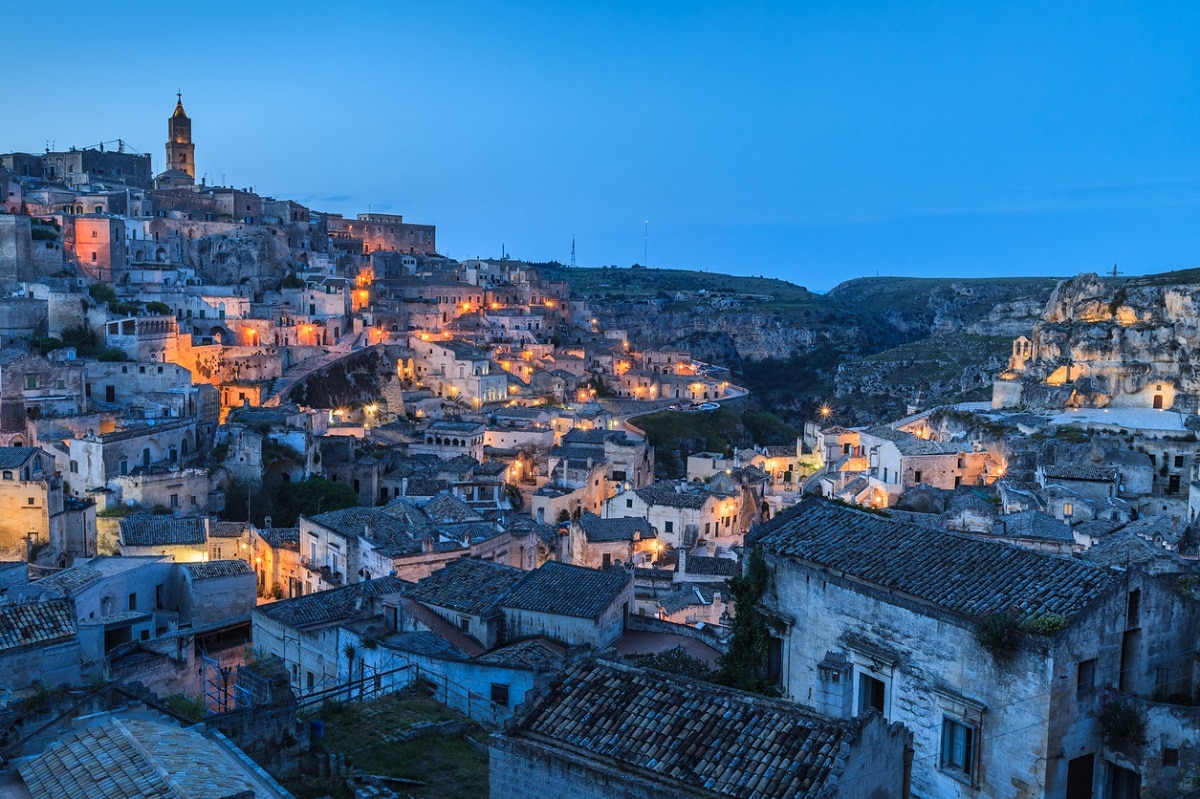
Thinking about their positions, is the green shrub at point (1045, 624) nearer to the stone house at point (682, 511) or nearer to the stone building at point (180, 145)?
the stone house at point (682, 511)

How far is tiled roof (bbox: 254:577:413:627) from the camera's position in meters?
22.9

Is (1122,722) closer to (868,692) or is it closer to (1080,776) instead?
(1080,776)

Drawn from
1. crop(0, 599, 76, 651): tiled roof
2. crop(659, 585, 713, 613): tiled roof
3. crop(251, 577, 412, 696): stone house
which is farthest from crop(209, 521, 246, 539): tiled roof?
crop(0, 599, 76, 651): tiled roof

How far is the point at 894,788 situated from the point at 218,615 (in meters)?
23.2

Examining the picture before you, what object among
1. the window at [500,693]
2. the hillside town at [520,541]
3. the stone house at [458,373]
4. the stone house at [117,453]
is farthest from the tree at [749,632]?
the stone house at [458,373]

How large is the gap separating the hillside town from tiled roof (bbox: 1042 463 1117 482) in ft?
0.92

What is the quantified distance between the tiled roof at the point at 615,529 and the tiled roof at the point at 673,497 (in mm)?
1594

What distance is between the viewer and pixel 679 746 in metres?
10.9

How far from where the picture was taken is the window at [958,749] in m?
13.5

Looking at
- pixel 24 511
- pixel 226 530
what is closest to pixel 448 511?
pixel 226 530

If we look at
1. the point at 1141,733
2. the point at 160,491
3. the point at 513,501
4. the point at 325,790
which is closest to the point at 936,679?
the point at 1141,733

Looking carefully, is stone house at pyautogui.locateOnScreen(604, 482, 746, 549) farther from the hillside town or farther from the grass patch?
the grass patch

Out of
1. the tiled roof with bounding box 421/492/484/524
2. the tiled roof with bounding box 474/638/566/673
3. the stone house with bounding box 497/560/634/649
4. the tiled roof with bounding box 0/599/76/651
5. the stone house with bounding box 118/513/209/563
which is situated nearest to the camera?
the tiled roof with bounding box 0/599/76/651

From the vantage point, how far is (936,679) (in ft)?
45.6
